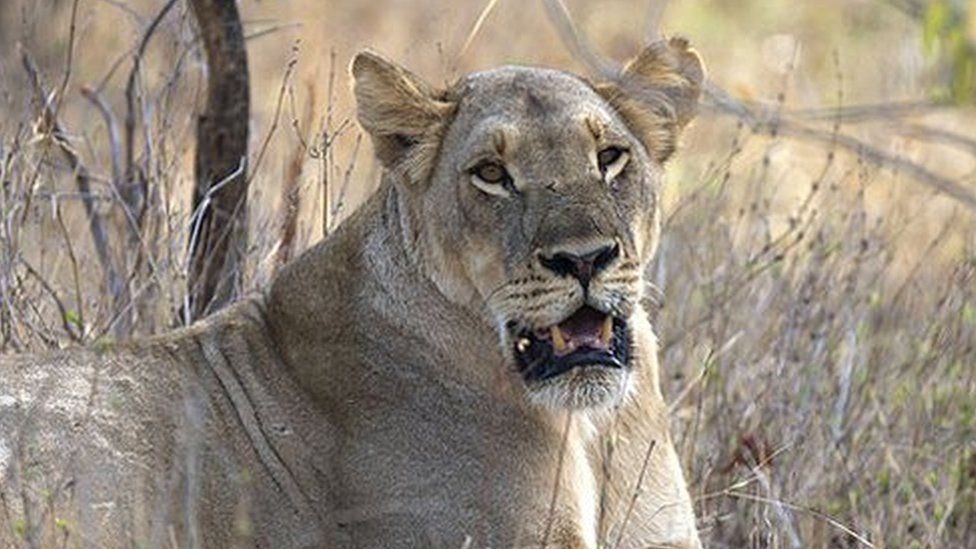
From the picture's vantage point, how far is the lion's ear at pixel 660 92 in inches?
191

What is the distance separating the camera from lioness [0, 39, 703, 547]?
4.52m

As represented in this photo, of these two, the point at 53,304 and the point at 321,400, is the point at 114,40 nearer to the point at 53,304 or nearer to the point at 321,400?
the point at 53,304

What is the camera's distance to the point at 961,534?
5.94 meters

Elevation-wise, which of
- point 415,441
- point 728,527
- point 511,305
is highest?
point 511,305

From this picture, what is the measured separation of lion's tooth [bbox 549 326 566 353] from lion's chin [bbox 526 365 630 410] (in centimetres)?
5

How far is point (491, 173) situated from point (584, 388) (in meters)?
0.45

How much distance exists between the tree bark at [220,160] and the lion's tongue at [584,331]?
157 cm

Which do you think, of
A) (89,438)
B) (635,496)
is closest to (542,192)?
(635,496)

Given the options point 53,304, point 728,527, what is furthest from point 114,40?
point 728,527

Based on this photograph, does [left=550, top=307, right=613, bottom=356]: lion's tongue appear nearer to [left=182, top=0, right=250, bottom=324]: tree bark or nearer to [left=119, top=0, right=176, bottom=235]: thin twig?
[left=182, top=0, right=250, bottom=324]: tree bark

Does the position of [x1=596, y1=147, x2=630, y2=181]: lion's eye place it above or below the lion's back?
above

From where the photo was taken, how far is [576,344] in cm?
448

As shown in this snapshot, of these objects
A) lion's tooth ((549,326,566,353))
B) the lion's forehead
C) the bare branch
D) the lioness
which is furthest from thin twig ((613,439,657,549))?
the bare branch

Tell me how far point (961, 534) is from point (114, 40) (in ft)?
17.4
